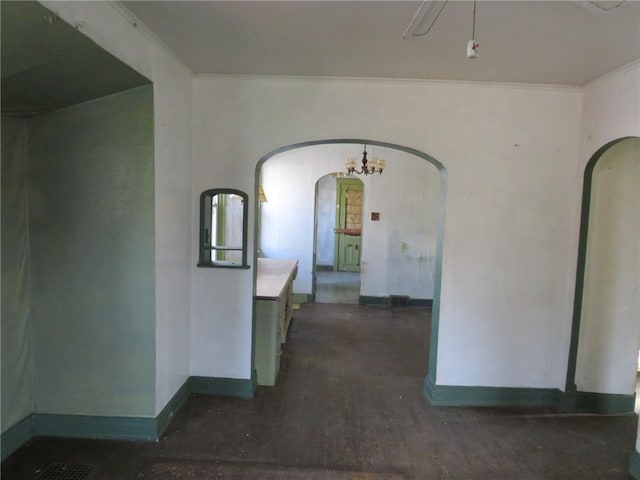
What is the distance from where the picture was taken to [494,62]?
2.57 metres

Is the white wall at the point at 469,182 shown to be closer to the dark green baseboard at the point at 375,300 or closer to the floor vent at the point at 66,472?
the floor vent at the point at 66,472

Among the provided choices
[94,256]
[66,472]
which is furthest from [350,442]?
[94,256]

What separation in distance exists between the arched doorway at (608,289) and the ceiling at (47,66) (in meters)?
3.40

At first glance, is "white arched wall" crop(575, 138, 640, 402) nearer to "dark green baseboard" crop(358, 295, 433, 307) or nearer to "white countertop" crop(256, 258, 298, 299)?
"white countertop" crop(256, 258, 298, 299)

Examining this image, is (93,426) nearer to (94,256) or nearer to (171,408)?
(171,408)

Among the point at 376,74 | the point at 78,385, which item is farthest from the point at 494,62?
the point at 78,385

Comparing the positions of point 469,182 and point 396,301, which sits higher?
point 469,182

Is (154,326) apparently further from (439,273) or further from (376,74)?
(376,74)

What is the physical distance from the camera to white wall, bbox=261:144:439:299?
656 cm

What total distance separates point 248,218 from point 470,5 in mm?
2063

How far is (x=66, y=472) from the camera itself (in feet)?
7.30

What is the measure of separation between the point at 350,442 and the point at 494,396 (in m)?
1.35

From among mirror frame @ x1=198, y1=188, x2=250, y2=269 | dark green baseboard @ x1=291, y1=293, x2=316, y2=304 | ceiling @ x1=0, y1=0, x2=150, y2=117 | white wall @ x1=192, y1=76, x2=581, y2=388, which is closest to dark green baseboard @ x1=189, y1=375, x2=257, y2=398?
white wall @ x1=192, y1=76, x2=581, y2=388

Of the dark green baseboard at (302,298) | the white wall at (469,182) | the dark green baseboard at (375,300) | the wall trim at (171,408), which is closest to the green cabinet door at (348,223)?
the dark green baseboard at (375,300)
